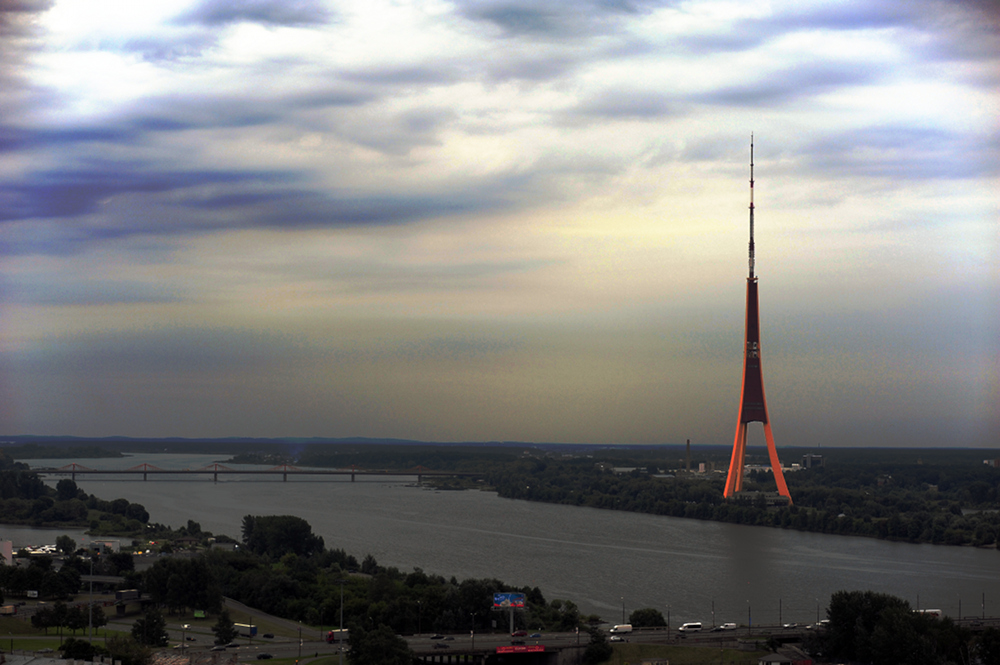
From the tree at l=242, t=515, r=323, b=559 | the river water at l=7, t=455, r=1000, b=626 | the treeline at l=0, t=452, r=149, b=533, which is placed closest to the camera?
the river water at l=7, t=455, r=1000, b=626

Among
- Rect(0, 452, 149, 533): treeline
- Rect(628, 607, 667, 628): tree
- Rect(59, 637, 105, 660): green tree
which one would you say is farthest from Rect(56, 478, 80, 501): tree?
Rect(628, 607, 667, 628): tree

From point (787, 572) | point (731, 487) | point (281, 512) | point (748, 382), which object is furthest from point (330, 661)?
point (731, 487)

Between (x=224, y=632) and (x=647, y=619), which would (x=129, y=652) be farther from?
(x=647, y=619)

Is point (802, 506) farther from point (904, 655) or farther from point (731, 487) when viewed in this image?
point (904, 655)

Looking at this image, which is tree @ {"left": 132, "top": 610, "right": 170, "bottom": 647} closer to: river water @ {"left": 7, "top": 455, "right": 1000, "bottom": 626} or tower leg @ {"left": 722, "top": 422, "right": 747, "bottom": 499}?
river water @ {"left": 7, "top": 455, "right": 1000, "bottom": 626}

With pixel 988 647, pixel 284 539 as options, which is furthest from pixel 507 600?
pixel 284 539

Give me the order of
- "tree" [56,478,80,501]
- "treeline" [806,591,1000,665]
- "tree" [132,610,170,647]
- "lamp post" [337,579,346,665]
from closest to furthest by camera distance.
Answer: "lamp post" [337,579,346,665] → "treeline" [806,591,1000,665] → "tree" [132,610,170,647] → "tree" [56,478,80,501]

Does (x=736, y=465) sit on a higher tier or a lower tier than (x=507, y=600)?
higher
